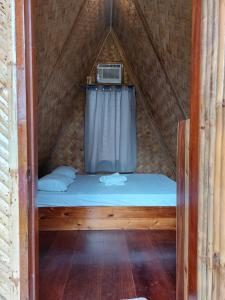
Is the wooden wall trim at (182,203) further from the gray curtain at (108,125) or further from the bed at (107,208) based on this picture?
the gray curtain at (108,125)

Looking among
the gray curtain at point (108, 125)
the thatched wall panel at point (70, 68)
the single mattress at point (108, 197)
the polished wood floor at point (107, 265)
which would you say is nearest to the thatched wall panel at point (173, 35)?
the thatched wall panel at point (70, 68)

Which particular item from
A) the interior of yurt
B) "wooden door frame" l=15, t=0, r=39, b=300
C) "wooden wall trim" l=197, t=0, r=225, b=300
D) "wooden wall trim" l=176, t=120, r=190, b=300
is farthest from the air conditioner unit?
"wooden wall trim" l=197, t=0, r=225, b=300

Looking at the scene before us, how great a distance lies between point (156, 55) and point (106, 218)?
6.34ft

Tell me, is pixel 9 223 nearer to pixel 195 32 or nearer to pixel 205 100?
pixel 205 100

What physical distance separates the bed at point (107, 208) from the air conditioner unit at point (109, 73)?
6.80 ft

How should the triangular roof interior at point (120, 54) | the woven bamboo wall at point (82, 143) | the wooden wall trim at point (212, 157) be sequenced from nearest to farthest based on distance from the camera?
the wooden wall trim at point (212, 157) < the triangular roof interior at point (120, 54) < the woven bamboo wall at point (82, 143)

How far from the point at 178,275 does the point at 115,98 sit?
138 inches

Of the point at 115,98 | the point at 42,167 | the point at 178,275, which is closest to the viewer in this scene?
the point at 178,275

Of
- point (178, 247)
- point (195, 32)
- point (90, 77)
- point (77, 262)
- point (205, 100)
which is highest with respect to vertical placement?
point (90, 77)

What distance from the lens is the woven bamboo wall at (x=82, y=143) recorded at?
4613 millimetres

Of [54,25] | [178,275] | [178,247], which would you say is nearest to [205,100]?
[178,247]

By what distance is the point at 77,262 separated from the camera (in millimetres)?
2246

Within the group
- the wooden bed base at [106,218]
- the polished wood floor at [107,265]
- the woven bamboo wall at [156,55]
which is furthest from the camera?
the wooden bed base at [106,218]

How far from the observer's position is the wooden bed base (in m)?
2.99
